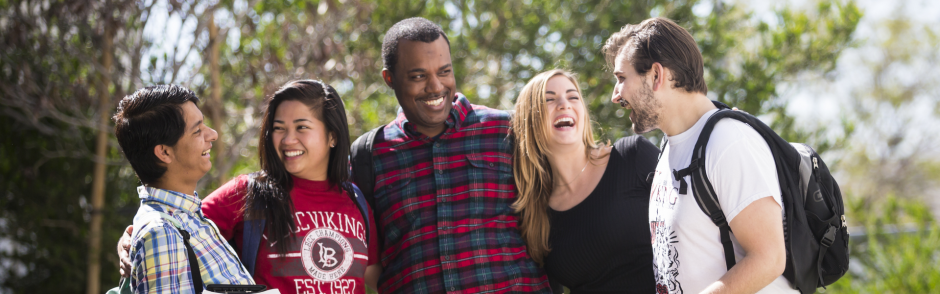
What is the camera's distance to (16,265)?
17.9ft

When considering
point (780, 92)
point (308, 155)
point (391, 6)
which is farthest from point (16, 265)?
point (780, 92)

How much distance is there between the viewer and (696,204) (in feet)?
6.61

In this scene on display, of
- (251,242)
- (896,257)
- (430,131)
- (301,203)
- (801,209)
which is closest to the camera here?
(801,209)

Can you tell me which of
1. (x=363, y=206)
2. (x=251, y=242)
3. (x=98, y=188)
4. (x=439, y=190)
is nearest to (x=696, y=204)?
(x=439, y=190)

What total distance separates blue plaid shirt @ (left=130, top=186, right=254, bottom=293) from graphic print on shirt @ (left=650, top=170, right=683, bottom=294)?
54.9 inches

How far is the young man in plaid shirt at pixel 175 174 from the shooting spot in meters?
2.01

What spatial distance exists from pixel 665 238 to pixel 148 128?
1736mm

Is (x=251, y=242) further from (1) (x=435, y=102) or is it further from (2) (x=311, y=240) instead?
(1) (x=435, y=102)

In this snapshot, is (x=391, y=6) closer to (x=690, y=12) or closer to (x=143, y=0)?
(x=143, y=0)

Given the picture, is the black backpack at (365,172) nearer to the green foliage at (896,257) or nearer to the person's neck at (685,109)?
the person's neck at (685,109)

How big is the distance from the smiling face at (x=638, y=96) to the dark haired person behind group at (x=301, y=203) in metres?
1.16

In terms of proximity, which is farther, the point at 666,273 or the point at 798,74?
the point at 798,74

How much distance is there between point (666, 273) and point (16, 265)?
5.54 meters

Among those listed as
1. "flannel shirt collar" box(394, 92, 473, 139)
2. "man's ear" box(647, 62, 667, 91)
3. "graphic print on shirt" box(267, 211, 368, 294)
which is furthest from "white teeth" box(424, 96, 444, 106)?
"man's ear" box(647, 62, 667, 91)
